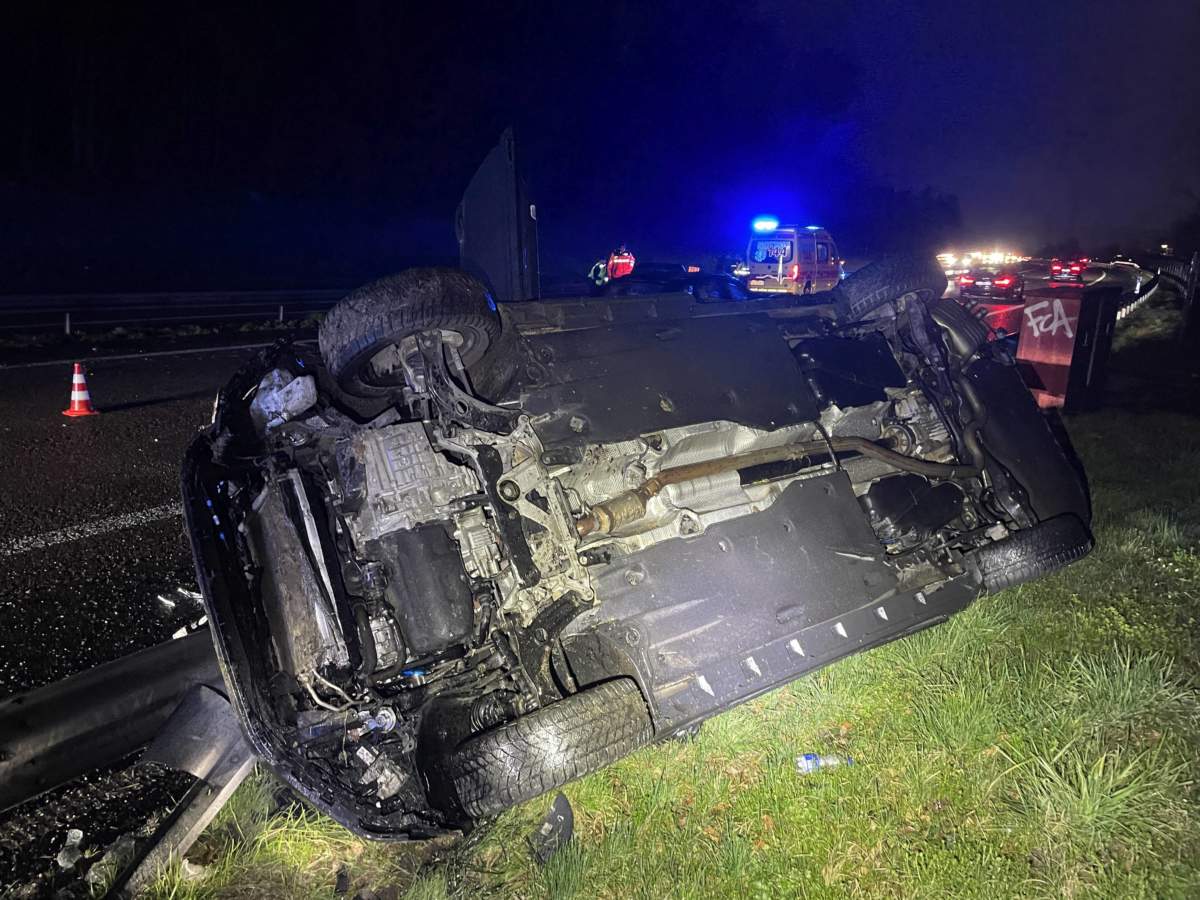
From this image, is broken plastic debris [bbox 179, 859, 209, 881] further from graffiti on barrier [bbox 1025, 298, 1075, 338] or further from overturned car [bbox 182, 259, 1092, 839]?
graffiti on barrier [bbox 1025, 298, 1075, 338]

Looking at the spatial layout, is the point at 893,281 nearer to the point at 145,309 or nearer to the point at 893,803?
the point at 893,803

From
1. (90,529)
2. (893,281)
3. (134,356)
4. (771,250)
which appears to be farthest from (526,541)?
(771,250)

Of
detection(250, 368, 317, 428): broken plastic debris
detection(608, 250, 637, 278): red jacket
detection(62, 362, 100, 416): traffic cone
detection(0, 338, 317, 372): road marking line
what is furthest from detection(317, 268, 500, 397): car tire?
detection(608, 250, 637, 278): red jacket

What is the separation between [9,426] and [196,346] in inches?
192

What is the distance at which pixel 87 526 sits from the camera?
475 cm

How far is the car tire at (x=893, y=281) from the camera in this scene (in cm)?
403

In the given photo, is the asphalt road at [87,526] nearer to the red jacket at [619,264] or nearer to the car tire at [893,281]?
the car tire at [893,281]

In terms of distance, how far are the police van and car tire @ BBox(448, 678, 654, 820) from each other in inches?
429

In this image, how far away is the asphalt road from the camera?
3672mm

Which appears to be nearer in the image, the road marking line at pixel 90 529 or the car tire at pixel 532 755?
the car tire at pixel 532 755

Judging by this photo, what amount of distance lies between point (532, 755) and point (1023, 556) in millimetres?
2685

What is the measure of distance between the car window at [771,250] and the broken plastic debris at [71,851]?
12.1 m

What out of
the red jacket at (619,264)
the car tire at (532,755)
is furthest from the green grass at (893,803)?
the red jacket at (619,264)

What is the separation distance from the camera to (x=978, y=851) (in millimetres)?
2604
